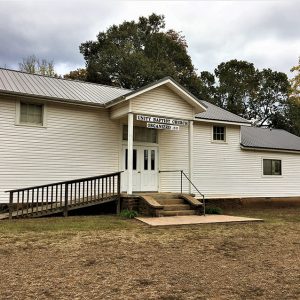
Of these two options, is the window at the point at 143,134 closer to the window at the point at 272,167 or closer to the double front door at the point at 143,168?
the double front door at the point at 143,168

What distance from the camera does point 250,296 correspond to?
4.88 m

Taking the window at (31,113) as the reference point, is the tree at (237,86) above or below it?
above

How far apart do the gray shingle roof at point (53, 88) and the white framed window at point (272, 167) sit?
9.16 metres

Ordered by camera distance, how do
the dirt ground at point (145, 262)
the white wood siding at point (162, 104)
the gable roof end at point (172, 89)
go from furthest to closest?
1. the white wood siding at point (162, 104)
2. the gable roof end at point (172, 89)
3. the dirt ground at point (145, 262)

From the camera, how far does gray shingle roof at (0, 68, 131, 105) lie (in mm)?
13952

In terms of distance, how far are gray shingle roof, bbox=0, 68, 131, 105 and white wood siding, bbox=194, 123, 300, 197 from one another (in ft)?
16.7

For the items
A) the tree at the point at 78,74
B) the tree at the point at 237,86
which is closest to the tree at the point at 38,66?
the tree at the point at 78,74

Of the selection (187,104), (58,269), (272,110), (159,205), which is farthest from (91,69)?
(58,269)

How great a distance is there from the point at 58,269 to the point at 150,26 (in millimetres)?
42123

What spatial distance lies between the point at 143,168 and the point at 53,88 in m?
5.21

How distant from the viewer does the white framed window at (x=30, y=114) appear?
13.5 m

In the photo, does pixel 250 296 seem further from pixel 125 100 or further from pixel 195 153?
pixel 195 153

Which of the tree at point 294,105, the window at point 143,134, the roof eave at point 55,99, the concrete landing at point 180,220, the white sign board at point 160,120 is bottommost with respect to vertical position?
the concrete landing at point 180,220

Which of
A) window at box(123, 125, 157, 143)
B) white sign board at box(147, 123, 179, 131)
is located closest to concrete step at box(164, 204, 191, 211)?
→ white sign board at box(147, 123, 179, 131)
